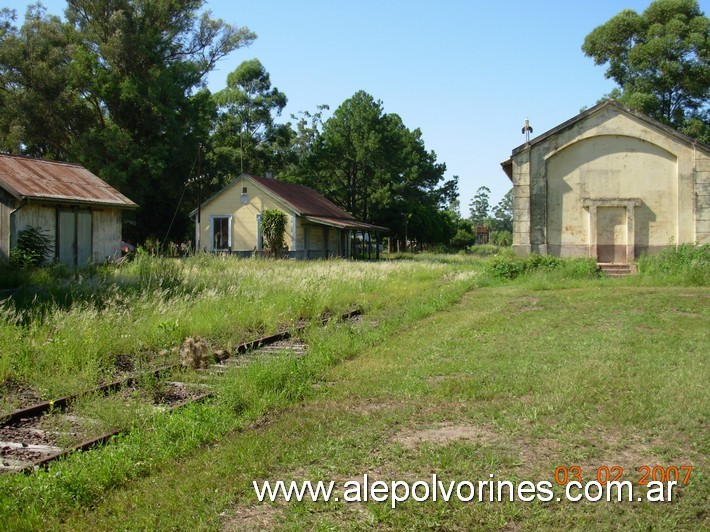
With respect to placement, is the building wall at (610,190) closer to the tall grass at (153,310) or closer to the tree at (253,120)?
the tall grass at (153,310)

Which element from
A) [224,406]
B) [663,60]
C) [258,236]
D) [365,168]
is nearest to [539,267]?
[224,406]

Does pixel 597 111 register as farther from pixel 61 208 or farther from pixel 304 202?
pixel 304 202

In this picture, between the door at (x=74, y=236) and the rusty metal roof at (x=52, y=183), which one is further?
the door at (x=74, y=236)

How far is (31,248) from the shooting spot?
65.2ft

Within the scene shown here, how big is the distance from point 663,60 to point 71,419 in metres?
44.6

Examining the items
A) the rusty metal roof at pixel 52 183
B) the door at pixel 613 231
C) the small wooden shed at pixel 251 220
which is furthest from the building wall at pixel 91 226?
the door at pixel 613 231

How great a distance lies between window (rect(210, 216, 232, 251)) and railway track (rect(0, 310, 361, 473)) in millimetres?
29337

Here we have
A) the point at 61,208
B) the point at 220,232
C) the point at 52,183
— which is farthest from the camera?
the point at 220,232

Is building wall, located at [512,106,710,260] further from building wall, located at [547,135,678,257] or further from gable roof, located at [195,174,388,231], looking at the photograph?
gable roof, located at [195,174,388,231]

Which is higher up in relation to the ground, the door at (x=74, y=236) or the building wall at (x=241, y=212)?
the building wall at (x=241, y=212)

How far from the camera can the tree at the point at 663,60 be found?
4156 centimetres

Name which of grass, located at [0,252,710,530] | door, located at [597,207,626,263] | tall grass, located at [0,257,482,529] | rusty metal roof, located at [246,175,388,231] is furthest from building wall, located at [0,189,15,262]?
door, located at [597,207,626,263]

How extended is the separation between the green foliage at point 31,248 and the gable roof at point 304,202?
16514 millimetres

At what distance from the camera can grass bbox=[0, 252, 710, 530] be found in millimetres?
4047
